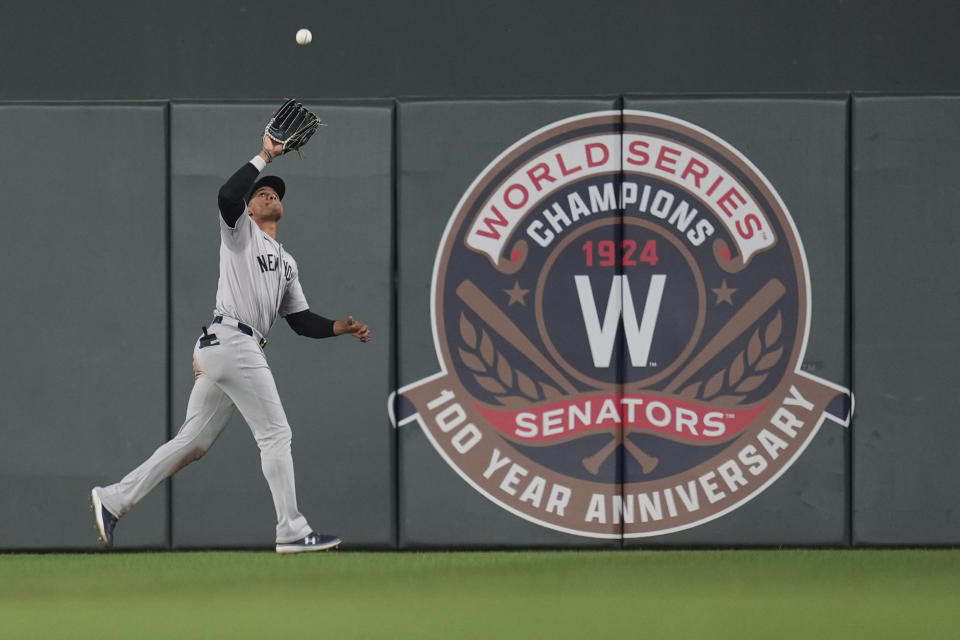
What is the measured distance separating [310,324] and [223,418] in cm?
65

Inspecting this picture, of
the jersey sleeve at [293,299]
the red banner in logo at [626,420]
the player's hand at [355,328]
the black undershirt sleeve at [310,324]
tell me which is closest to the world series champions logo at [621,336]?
the red banner in logo at [626,420]

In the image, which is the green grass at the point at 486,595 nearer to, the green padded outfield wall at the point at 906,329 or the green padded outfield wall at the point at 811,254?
the green padded outfield wall at the point at 811,254

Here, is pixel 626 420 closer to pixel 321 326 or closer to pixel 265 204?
pixel 321 326

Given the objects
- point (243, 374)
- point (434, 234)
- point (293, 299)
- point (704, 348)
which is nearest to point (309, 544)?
point (243, 374)

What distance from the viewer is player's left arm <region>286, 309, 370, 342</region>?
782 cm

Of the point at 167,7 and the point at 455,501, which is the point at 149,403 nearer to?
the point at 455,501

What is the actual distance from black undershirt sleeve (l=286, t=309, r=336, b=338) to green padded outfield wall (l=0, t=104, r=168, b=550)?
678 millimetres

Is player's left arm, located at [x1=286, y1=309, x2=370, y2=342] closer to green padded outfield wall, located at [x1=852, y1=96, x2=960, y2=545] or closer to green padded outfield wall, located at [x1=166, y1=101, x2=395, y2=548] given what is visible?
green padded outfield wall, located at [x1=166, y1=101, x2=395, y2=548]

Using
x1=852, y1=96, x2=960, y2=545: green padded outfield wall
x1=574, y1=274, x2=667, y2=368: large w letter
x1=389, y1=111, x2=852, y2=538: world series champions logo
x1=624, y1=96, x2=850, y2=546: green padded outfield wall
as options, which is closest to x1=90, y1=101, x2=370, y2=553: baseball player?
x1=389, y1=111, x2=852, y2=538: world series champions logo

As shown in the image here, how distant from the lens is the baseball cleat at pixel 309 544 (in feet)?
25.1

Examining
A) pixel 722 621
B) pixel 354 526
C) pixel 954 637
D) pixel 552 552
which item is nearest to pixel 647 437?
pixel 552 552

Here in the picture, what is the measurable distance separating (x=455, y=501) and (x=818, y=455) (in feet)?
6.18

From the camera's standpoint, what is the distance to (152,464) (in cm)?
757

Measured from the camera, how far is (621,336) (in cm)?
795
